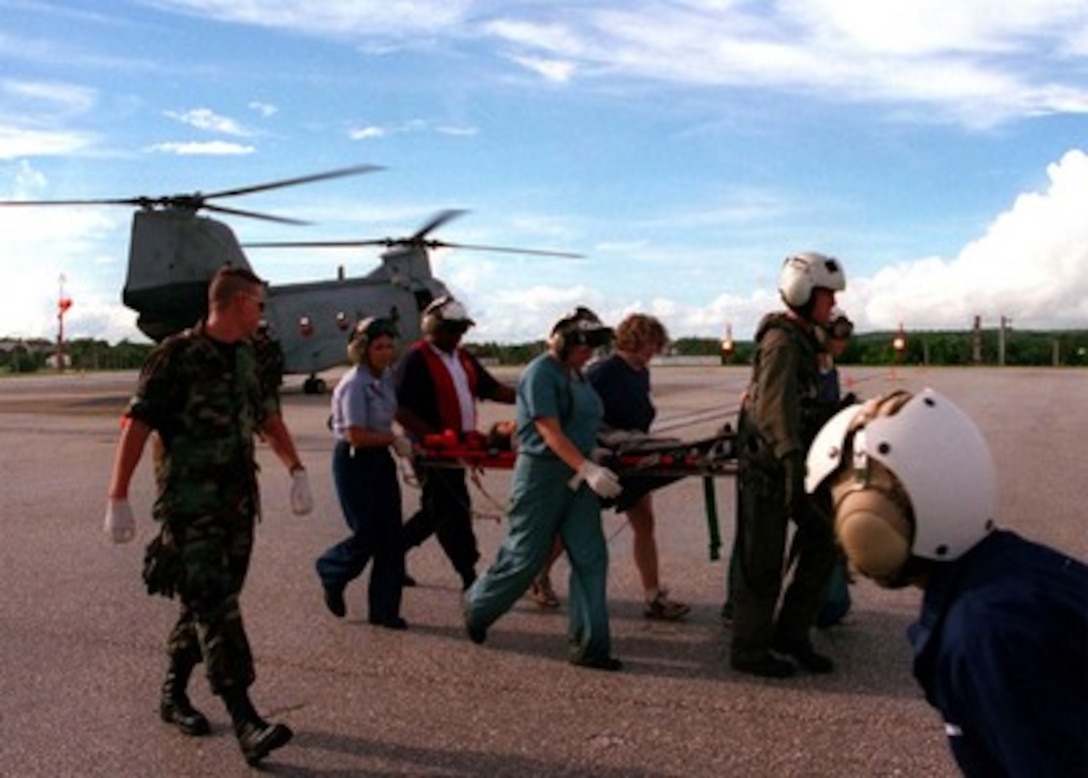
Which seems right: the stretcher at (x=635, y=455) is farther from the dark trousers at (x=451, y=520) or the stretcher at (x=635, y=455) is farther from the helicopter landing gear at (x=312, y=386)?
the helicopter landing gear at (x=312, y=386)

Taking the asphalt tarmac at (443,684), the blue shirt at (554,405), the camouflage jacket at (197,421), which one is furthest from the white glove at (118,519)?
the blue shirt at (554,405)

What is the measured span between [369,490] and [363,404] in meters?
0.50

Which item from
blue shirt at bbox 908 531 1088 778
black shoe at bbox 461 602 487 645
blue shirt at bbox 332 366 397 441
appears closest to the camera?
blue shirt at bbox 908 531 1088 778

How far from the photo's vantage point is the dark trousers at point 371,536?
6.57 meters

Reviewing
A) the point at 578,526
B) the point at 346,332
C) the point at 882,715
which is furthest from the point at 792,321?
the point at 346,332

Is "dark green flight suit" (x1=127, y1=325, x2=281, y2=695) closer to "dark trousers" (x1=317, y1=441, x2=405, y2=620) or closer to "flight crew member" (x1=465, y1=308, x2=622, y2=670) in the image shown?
"flight crew member" (x1=465, y1=308, x2=622, y2=670)

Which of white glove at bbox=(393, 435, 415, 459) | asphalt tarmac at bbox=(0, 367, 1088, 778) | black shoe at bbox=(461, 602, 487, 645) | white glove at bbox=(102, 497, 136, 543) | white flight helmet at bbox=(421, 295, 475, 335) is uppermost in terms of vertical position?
white flight helmet at bbox=(421, 295, 475, 335)

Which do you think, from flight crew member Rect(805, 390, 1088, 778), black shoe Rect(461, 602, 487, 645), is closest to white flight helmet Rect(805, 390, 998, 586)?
flight crew member Rect(805, 390, 1088, 778)

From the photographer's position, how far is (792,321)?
554cm

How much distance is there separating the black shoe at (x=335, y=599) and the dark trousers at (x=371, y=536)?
2cm

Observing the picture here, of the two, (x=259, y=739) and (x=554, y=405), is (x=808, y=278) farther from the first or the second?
(x=259, y=739)

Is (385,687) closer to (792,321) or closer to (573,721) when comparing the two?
(573,721)

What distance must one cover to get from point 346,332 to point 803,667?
2506 cm

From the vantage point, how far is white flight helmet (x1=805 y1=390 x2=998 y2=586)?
6.46ft
